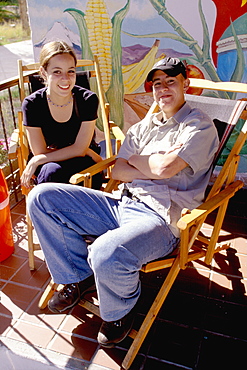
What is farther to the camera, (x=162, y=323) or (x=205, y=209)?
(x=162, y=323)

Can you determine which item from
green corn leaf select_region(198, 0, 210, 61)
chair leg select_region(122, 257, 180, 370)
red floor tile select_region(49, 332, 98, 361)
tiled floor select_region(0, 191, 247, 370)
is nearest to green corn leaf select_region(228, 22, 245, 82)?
green corn leaf select_region(198, 0, 210, 61)

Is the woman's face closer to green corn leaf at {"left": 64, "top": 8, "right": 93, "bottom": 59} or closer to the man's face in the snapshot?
the man's face

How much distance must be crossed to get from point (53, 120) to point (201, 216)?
4.29 ft

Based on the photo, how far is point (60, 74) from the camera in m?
2.50

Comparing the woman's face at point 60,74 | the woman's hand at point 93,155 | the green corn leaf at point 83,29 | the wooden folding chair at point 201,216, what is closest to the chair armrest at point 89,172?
the wooden folding chair at point 201,216

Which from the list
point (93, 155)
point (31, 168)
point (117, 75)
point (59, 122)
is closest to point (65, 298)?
point (31, 168)

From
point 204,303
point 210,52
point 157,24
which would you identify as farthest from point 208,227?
point 157,24

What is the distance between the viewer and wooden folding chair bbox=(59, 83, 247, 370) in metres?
2.01

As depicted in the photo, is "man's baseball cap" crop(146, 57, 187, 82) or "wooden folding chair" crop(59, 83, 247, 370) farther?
"man's baseball cap" crop(146, 57, 187, 82)

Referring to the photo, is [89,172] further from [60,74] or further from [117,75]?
[117,75]

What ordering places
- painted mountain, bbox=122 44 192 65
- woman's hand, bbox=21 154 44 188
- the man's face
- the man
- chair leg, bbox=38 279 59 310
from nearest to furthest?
the man < the man's face < chair leg, bbox=38 279 59 310 < woman's hand, bbox=21 154 44 188 < painted mountain, bbox=122 44 192 65

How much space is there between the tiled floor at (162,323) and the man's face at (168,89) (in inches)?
49.5

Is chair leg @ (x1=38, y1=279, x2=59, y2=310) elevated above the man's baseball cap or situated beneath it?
situated beneath

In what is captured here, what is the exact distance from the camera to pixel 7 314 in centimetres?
242
